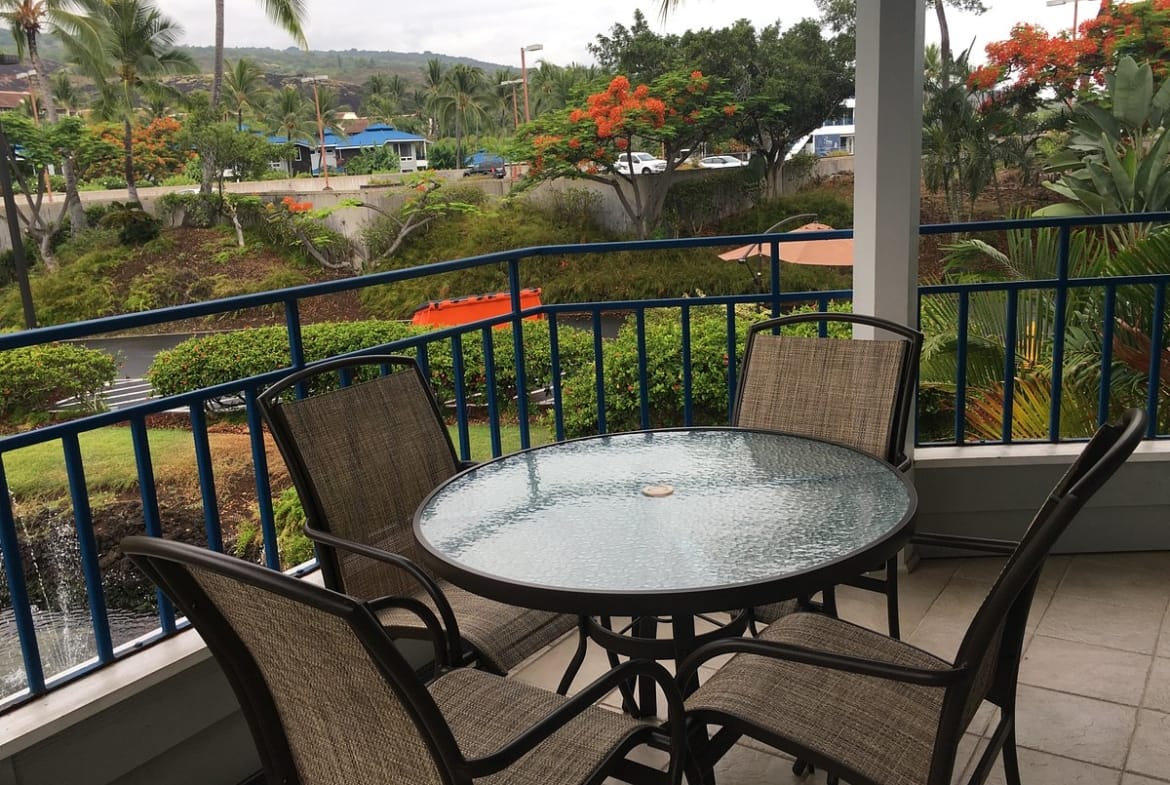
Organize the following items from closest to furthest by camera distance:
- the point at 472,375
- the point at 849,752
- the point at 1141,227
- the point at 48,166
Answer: the point at 849,752, the point at 1141,227, the point at 472,375, the point at 48,166

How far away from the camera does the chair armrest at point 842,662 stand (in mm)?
1280

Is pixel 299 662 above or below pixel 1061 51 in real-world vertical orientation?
below

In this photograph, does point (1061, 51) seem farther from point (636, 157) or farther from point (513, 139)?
point (513, 139)

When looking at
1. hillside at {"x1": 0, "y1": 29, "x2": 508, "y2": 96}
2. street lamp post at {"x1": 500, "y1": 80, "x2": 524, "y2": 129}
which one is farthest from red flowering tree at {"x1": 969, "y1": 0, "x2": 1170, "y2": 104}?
hillside at {"x1": 0, "y1": 29, "x2": 508, "y2": 96}

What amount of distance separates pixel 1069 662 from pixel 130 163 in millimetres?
33793

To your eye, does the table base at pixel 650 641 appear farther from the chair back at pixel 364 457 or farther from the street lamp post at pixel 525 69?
the street lamp post at pixel 525 69

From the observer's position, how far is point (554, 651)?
9.29ft

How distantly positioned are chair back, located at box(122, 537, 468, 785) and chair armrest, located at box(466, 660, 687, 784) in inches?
2.5

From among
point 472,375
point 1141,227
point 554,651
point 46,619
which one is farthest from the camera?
point 472,375

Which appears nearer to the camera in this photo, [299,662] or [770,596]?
[299,662]

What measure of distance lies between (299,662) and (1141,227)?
6956 mm

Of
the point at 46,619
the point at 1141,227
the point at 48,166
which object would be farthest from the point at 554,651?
the point at 48,166

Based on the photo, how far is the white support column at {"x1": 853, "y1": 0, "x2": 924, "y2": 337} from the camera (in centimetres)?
288

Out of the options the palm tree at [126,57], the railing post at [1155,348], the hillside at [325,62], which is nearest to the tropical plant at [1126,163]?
the railing post at [1155,348]
